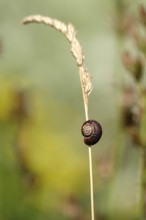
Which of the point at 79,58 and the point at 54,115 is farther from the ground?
the point at 79,58

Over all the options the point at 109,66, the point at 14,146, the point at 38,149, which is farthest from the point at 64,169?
the point at 109,66

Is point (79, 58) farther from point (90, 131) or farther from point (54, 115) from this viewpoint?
point (54, 115)

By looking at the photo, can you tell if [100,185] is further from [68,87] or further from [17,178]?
[68,87]

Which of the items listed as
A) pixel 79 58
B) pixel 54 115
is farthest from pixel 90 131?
pixel 54 115

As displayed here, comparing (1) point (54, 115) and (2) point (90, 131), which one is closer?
(2) point (90, 131)

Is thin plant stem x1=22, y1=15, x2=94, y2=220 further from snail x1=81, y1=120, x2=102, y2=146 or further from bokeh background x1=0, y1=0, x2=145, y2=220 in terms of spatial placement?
bokeh background x1=0, y1=0, x2=145, y2=220
